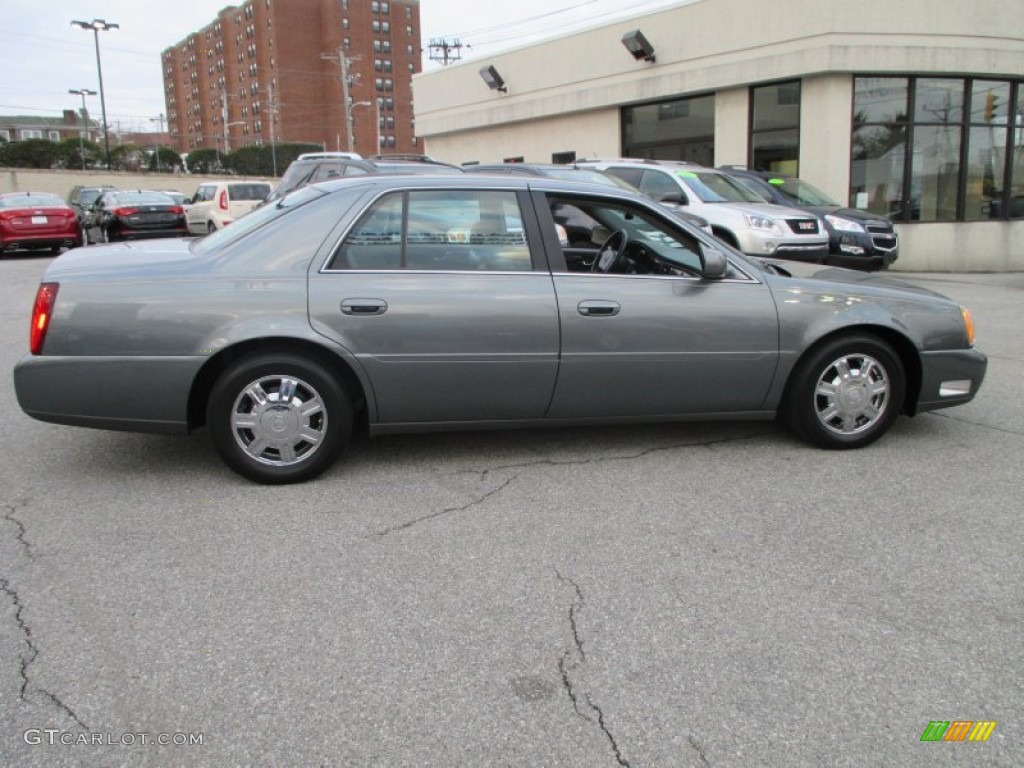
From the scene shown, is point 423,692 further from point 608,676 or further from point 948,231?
point 948,231

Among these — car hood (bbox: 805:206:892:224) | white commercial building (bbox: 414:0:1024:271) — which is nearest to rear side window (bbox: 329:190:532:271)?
car hood (bbox: 805:206:892:224)

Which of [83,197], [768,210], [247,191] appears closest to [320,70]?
[83,197]

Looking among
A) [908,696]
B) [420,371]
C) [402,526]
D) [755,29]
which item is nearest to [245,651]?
[402,526]

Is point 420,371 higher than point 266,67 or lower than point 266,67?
lower

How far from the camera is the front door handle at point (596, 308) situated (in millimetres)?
4668

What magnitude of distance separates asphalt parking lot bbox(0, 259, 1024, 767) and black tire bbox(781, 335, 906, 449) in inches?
5.7

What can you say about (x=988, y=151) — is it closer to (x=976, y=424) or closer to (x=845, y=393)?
(x=976, y=424)

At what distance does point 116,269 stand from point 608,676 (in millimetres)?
3328

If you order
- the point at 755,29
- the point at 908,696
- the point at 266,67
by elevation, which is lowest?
the point at 908,696

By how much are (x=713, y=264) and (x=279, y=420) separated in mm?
2526

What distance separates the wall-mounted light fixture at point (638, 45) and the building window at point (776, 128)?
278 cm

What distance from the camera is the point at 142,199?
20.2 meters

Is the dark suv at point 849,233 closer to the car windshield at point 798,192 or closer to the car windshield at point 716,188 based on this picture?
the car windshield at point 798,192

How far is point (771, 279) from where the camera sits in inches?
197
